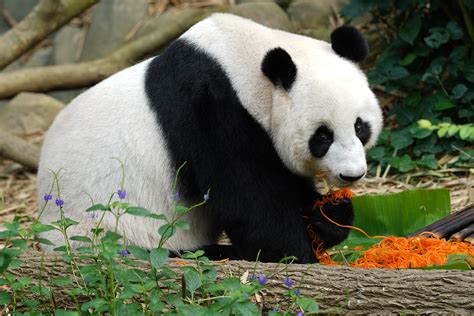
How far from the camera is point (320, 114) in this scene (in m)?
3.70

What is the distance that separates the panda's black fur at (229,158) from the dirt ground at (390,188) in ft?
4.61

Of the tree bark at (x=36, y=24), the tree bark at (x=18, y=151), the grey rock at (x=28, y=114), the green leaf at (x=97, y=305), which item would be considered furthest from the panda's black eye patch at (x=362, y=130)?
the grey rock at (x=28, y=114)

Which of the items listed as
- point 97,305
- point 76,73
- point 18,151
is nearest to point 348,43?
point 97,305

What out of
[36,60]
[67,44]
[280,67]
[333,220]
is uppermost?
[280,67]

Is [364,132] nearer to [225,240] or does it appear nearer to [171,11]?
[225,240]

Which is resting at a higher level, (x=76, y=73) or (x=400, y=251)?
(x=400, y=251)

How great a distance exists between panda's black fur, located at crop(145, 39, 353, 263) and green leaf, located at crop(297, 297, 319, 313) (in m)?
1.04

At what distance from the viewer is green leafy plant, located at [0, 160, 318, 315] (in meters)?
2.85

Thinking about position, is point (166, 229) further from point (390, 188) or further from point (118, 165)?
point (390, 188)

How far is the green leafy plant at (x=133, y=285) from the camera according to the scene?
2848 mm

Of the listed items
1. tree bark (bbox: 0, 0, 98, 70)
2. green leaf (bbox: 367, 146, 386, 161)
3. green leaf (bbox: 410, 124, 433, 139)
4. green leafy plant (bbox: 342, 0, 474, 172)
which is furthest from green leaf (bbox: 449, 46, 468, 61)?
tree bark (bbox: 0, 0, 98, 70)

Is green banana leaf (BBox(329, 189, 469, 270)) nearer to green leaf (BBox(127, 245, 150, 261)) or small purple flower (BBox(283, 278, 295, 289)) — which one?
small purple flower (BBox(283, 278, 295, 289))

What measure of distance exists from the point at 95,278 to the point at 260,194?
1.13 meters

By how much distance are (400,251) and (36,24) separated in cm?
422
